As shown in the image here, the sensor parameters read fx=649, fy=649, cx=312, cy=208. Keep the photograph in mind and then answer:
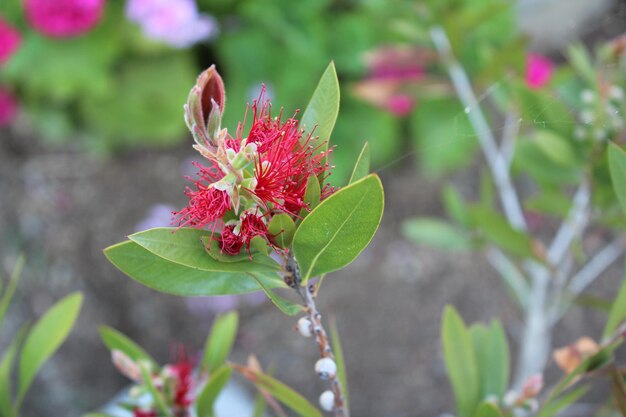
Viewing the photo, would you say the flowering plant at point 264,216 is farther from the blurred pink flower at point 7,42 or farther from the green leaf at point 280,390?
the blurred pink flower at point 7,42

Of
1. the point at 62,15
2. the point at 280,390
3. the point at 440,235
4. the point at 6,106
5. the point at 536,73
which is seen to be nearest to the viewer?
the point at 280,390

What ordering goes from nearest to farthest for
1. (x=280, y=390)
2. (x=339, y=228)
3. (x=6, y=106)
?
(x=339, y=228)
(x=280, y=390)
(x=6, y=106)

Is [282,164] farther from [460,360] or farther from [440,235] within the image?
[440,235]

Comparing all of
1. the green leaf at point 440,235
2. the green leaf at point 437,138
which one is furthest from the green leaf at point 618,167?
the green leaf at point 437,138

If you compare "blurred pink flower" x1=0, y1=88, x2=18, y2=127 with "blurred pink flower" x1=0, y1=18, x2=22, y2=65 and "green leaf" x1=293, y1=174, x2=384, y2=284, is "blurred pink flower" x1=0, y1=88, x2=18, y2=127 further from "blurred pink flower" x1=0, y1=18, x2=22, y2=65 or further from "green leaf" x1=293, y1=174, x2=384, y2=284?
"green leaf" x1=293, y1=174, x2=384, y2=284

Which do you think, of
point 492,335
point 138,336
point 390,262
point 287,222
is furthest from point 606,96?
point 138,336

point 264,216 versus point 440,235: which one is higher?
point 264,216

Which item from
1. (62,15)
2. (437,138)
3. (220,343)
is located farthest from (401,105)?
(220,343)
